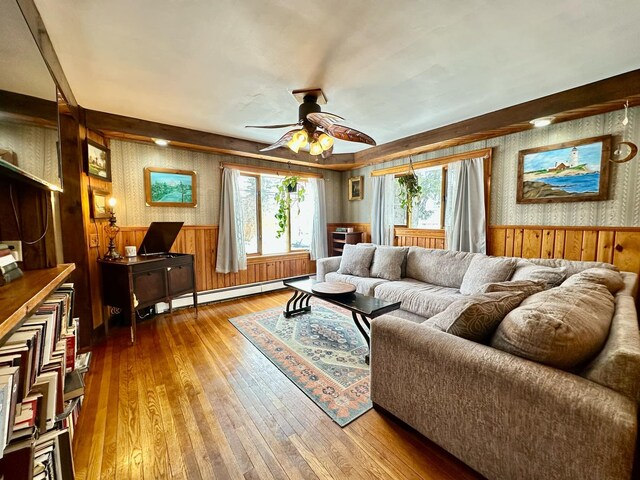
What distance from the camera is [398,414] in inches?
62.1

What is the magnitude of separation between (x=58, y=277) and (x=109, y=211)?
6.90ft

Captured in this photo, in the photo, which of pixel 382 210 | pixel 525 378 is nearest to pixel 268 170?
pixel 382 210

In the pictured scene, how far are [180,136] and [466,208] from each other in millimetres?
3818

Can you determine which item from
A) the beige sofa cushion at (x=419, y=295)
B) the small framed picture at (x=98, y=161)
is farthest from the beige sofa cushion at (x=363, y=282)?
the small framed picture at (x=98, y=161)

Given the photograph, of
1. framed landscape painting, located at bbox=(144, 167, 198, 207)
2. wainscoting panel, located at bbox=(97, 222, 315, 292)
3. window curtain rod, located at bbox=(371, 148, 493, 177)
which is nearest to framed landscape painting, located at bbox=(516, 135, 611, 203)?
window curtain rod, located at bbox=(371, 148, 493, 177)

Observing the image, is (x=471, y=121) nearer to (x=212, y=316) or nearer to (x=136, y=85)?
(x=136, y=85)

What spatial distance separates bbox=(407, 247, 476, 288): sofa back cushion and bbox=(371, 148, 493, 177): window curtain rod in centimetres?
132

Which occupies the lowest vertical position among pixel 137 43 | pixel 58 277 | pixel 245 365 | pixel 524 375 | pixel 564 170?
pixel 245 365

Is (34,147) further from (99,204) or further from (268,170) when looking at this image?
(268,170)

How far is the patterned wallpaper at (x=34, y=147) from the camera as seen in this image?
3.57 feet

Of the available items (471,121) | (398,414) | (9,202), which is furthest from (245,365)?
(471,121)

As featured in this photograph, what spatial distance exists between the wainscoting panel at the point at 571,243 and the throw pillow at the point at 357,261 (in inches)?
61.5

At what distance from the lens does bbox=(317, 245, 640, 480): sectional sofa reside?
0.91 m

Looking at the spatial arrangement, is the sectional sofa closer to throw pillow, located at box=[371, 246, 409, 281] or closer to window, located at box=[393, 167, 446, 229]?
throw pillow, located at box=[371, 246, 409, 281]
